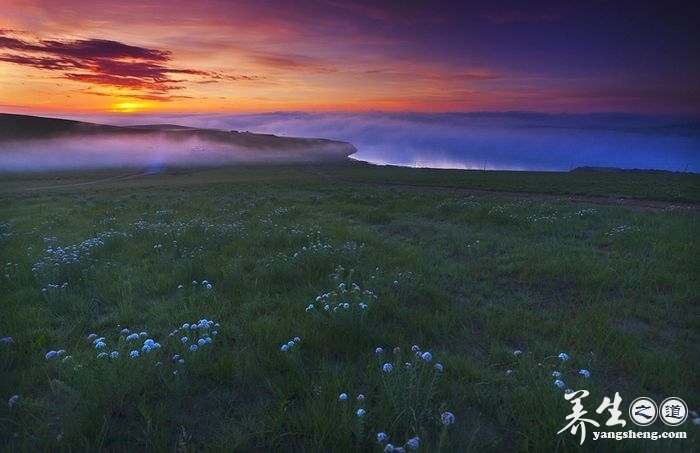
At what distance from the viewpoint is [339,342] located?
5480 millimetres

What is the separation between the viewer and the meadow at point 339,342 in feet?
12.9

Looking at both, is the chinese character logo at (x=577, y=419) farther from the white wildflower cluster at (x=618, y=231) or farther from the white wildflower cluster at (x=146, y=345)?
the white wildflower cluster at (x=618, y=231)

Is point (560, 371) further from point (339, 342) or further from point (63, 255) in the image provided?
point (63, 255)

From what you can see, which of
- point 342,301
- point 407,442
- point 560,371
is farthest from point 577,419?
point 342,301

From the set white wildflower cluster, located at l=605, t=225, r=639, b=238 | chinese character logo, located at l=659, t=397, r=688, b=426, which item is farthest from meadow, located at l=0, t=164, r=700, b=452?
white wildflower cluster, located at l=605, t=225, r=639, b=238

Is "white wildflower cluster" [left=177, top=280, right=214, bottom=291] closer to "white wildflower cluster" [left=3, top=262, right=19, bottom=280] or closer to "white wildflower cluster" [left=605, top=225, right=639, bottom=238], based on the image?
"white wildflower cluster" [left=3, top=262, right=19, bottom=280]

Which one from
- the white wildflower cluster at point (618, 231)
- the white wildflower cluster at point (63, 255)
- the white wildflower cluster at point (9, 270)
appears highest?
the white wildflower cluster at point (618, 231)

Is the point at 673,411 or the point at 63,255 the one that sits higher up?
the point at 673,411

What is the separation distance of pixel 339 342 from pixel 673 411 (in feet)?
11.8

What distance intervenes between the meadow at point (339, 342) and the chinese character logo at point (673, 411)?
0.15 meters

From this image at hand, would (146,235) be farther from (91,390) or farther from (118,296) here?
(91,390)

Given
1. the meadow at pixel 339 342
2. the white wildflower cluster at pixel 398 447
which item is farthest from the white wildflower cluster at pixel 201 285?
the white wildflower cluster at pixel 398 447

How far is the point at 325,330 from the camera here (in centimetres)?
566

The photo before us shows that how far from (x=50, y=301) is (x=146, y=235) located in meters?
5.63
